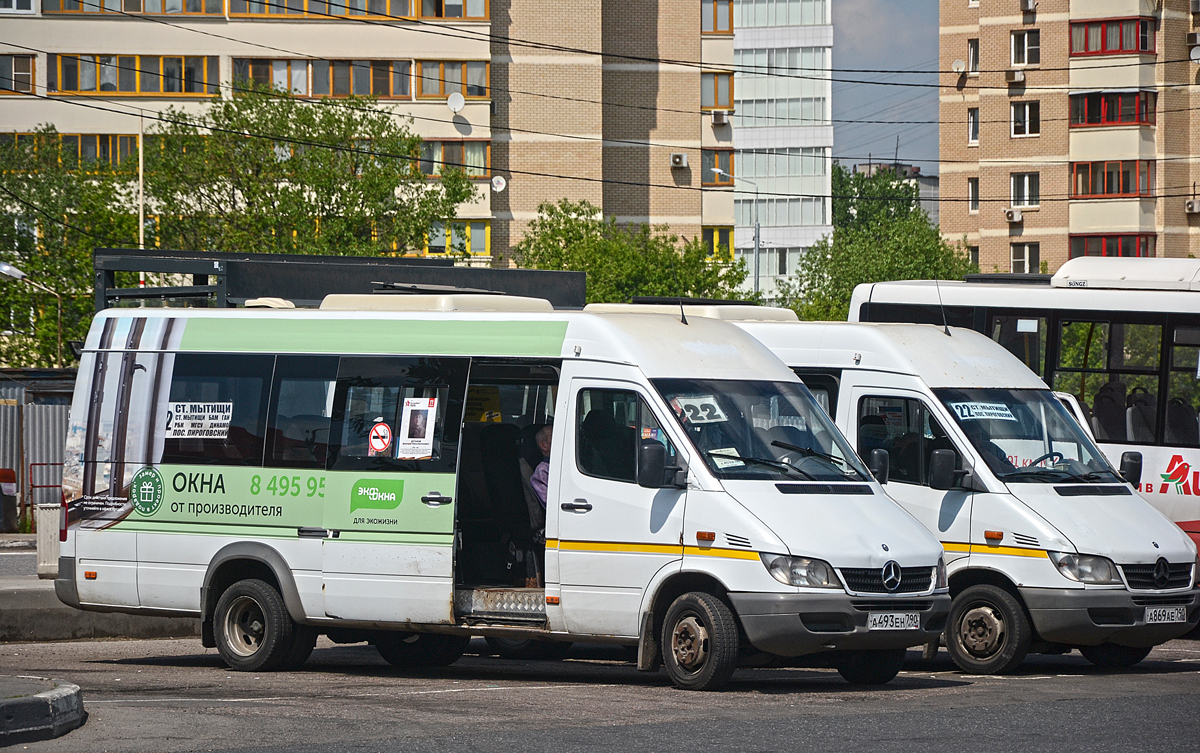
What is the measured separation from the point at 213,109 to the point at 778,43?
144ft

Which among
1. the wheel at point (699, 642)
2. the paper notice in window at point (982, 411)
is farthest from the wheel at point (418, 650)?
the paper notice in window at point (982, 411)

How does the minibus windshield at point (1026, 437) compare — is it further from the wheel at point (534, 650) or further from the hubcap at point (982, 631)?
the wheel at point (534, 650)

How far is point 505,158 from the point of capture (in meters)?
62.6

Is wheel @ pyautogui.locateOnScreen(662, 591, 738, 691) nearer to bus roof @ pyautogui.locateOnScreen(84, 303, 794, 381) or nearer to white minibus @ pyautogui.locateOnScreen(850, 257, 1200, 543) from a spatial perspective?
bus roof @ pyautogui.locateOnScreen(84, 303, 794, 381)

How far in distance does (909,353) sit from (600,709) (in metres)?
4.73

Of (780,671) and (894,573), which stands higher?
(894,573)

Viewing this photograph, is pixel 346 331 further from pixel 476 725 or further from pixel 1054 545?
pixel 1054 545

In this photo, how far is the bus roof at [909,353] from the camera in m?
13.8

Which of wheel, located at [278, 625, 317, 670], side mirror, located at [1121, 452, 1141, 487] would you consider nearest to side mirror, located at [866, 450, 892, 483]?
side mirror, located at [1121, 452, 1141, 487]

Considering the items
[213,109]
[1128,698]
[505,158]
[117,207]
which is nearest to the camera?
[1128,698]

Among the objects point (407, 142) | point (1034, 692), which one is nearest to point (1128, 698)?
point (1034, 692)

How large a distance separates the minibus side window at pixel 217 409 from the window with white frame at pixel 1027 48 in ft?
203

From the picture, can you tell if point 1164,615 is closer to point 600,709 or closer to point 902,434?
point 902,434

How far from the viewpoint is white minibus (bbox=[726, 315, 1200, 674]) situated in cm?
1271
